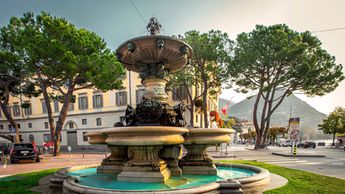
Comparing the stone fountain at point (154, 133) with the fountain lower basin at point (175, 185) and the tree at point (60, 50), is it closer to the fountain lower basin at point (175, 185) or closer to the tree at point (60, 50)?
the fountain lower basin at point (175, 185)

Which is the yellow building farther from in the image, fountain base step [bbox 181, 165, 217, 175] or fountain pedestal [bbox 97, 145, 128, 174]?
fountain base step [bbox 181, 165, 217, 175]

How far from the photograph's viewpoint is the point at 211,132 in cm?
644

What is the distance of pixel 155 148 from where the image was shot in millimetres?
5797

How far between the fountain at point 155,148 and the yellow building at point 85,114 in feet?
77.1

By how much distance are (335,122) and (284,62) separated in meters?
25.8

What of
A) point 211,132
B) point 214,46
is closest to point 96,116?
point 214,46

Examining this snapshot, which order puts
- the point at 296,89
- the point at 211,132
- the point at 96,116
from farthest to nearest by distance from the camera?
the point at 96,116 < the point at 296,89 < the point at 211,132

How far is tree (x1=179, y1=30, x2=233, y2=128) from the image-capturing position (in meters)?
26.0

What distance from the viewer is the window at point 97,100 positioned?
35.5 m

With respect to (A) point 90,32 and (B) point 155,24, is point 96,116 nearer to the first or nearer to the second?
(A) point 90,32

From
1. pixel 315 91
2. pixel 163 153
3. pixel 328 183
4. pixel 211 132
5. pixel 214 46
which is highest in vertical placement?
pixel 214 46

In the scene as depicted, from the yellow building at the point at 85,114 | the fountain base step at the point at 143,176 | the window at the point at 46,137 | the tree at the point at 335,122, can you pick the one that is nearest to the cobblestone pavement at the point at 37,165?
the fountain base step at the point at 143,176

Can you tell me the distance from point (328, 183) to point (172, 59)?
21.7ft

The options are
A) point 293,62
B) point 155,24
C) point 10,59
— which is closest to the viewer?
point 155,24
